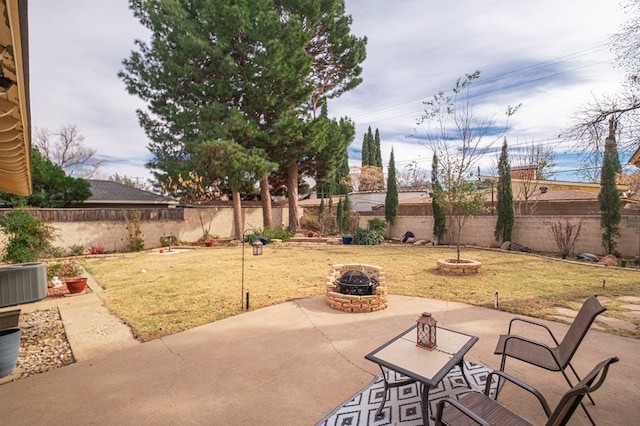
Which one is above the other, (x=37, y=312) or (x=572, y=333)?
(x=572, y=333)

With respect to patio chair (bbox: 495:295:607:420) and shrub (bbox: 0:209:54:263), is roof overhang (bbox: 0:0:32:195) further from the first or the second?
shrub (bbox: 0:209:54:263)

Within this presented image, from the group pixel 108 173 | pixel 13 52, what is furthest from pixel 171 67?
pixel 108 173

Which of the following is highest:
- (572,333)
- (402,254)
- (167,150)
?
(167,150)

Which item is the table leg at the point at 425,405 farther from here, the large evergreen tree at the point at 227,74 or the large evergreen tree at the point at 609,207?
the large evergreen tree at the point at 227,74

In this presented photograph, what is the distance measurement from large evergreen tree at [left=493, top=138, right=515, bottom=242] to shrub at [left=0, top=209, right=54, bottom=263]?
1720cm

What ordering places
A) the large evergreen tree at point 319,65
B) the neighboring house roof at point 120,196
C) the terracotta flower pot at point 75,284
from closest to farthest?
the terracotta flower pot at point 75,284, the large evergreen tree at point 319,65, the neighboring house roof at point 120,196

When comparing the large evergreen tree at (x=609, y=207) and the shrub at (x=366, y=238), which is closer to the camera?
the large evergreen tree at (x=609, y=207)

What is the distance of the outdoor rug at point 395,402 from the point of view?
2.40m

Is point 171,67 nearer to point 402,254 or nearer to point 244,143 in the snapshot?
point 244,143

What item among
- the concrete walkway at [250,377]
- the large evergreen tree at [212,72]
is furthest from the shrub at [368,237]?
the concrete walkway at [250,377]

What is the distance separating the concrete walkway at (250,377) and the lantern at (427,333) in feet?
2.41

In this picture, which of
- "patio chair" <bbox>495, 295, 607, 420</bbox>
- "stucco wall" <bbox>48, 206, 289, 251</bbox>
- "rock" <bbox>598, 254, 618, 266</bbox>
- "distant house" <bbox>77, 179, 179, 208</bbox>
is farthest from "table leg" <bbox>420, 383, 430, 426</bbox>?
"distant house" <bbox>77, 179, 179, 208</bbox>

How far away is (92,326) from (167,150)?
13811 millimetres

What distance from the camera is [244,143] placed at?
15539 mm
